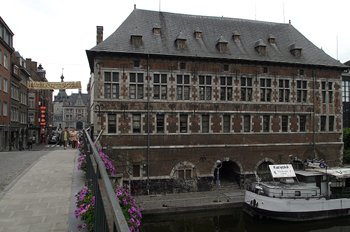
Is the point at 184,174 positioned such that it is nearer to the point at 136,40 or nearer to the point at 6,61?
the point at 136,40

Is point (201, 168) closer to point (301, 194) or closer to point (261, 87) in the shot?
point (301, 194)

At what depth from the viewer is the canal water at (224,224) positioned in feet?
51.2

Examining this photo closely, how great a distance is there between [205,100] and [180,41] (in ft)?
16.6

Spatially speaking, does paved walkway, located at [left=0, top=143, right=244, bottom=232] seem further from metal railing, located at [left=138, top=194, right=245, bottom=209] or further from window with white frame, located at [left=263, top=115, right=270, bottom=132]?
window with white frame, located at [left=263, top=115, right=270, bottom=132]

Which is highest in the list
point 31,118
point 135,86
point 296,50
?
point 296,50

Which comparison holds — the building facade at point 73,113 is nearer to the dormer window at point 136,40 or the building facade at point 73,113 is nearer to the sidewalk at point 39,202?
the dormer window at point 136,40

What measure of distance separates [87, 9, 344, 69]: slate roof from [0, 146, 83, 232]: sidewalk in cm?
1255

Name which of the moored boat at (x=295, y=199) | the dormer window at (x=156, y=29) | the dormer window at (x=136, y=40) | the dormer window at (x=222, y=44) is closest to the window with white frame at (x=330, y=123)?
the moored boat at (x=295, y=199)

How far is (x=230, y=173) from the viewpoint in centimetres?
2281

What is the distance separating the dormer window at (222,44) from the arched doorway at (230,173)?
29.7 feet

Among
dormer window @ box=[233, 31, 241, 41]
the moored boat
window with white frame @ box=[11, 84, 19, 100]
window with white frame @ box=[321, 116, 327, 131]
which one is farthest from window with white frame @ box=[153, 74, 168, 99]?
window with white frame @ box=[11, 84, 19, 100]

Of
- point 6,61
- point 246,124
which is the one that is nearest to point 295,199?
point 246,124

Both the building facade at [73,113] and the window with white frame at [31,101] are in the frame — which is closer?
the window with white frame at [31,101]

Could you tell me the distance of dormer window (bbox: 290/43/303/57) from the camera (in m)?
23.0
